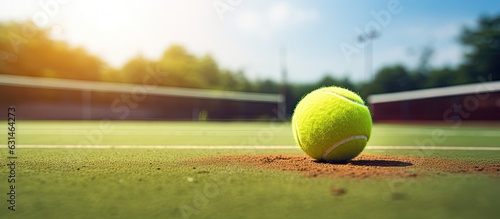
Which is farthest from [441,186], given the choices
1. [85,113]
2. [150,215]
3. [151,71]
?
[151,71]

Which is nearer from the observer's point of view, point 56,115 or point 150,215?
point 150,215

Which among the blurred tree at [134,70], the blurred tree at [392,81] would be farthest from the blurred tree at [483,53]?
the blurred tree at [134,70]

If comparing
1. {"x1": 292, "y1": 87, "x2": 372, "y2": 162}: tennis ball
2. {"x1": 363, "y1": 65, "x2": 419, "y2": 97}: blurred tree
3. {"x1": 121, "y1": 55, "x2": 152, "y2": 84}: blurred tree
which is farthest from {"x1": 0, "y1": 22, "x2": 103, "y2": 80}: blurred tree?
{"x1": 292, "y1": 87, "x2": 372, "y2": 162}: tennis ball

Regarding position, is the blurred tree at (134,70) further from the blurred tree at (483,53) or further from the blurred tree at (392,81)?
the blurred tree at (483,53)

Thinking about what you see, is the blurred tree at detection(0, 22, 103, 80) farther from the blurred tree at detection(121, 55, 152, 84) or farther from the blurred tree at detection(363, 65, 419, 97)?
the blurred tree at detection(363, 65, 419, 97)

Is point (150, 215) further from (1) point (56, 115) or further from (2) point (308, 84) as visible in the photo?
(2) point (308, 84)
